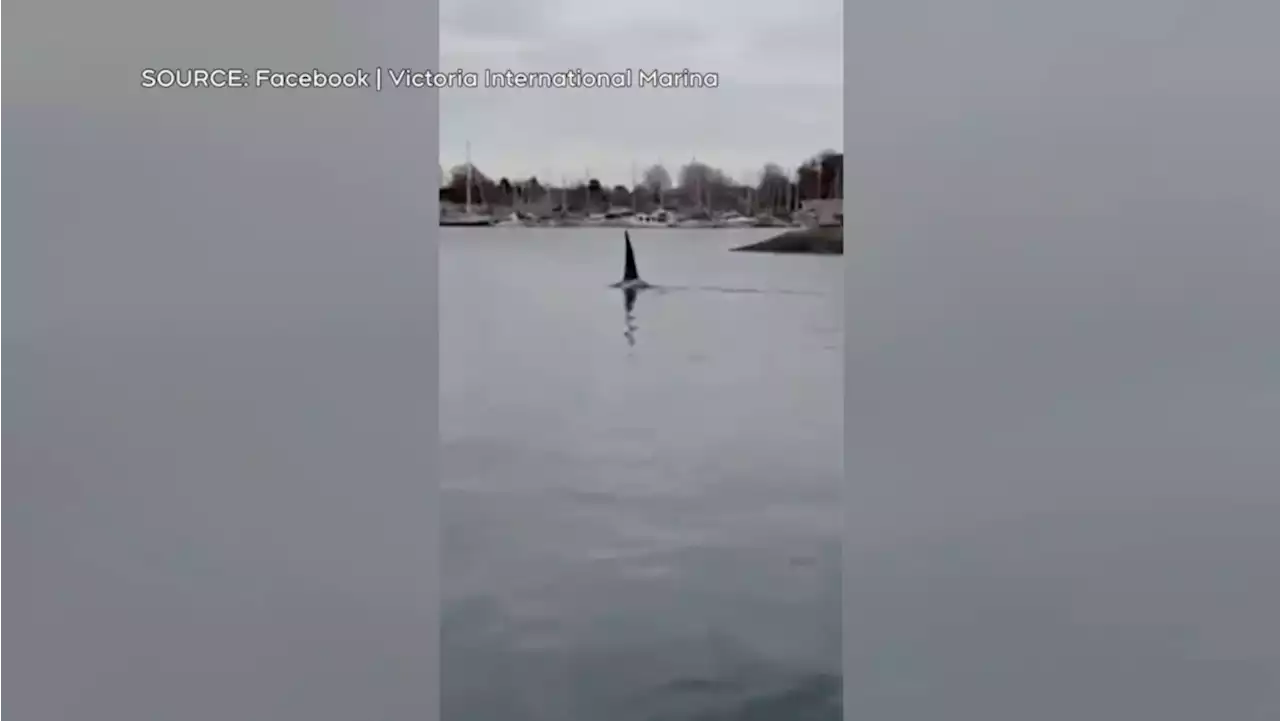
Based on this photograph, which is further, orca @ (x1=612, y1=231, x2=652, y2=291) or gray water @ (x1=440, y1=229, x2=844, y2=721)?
orca @ (x1=612, y1=231, x2=652, y2=291)

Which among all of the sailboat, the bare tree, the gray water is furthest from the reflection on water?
the sailboat

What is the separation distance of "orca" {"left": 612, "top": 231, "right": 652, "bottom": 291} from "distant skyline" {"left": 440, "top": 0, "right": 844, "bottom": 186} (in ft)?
0.46

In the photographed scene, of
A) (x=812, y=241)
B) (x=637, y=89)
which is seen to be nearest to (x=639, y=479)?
(x=812, y=241)

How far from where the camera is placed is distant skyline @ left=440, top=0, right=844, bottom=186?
7.43ft

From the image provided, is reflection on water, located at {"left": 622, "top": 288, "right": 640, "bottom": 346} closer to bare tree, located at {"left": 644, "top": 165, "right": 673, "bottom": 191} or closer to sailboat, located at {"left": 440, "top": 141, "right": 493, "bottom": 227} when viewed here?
bare tree, located at {"left": 644, "top": 165, "right": 673, "bottom": 191}

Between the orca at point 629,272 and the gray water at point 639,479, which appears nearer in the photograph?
the gray water at point 639,479

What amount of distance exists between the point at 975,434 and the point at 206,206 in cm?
150

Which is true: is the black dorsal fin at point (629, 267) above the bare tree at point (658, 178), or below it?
below

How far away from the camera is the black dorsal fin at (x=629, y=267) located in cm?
233

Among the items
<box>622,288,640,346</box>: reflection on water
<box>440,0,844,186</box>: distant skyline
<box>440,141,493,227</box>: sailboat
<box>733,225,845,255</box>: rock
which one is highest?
<box>440,0,844,186</box>: distant skyline

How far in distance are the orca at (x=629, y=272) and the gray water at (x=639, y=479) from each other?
2 cm

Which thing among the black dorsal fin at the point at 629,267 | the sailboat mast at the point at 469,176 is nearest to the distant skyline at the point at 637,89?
the sailboat mast at the point at 469,176

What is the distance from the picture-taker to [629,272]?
2.34 m

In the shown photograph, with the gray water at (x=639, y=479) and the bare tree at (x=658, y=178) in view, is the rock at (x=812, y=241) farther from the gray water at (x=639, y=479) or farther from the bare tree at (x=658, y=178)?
the bare tree at (x=658, y=178)
